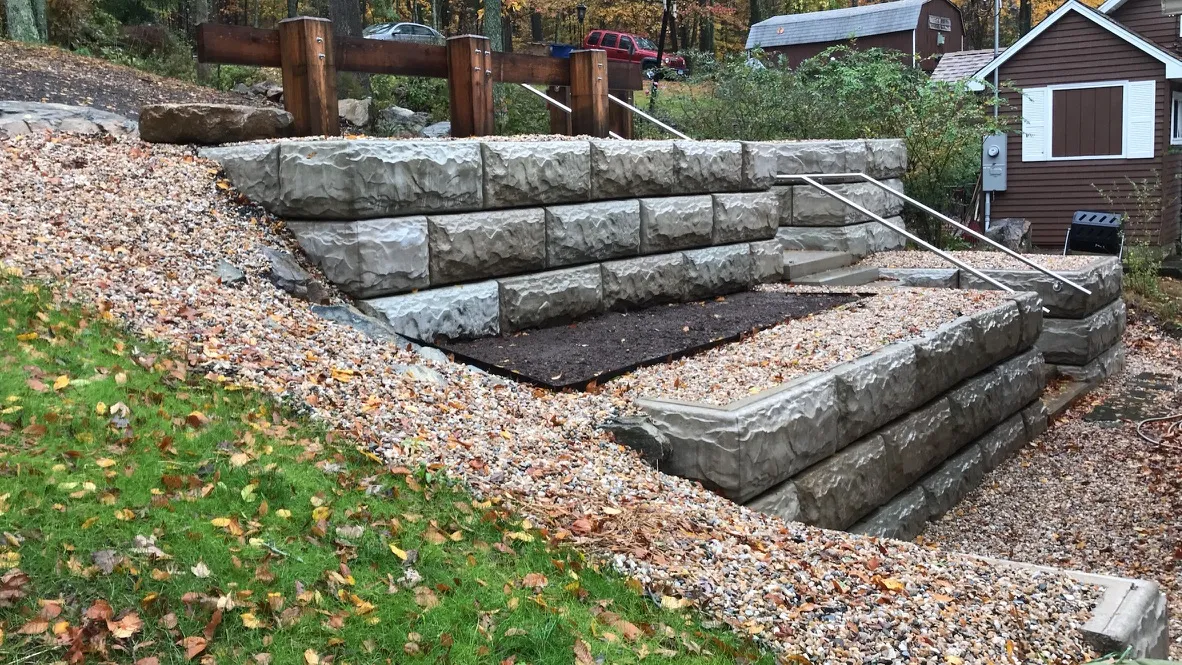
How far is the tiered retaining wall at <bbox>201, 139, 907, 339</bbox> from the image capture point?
5.84 m

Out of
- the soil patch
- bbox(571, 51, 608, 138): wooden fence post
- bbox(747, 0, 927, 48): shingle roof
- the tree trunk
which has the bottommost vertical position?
bbox(571, 51, 608, 138): wooden fence post

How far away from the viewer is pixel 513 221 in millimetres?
6543

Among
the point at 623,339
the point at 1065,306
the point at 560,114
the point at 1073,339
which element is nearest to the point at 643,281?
the point at 623,339

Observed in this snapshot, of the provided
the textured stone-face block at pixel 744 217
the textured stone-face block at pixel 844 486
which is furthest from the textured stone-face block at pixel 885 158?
the textured stone-face block at pixel 844 486

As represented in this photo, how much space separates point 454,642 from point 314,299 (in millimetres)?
3075

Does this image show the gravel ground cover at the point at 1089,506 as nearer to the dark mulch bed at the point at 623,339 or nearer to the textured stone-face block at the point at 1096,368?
the textured stone-face block at the point at 1096,368

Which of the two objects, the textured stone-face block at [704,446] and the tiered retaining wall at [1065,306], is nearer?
the textured stone-face block at [704,446]

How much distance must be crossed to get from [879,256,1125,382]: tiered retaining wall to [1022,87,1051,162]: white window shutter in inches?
451

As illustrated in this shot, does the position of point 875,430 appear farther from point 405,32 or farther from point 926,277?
point 405,32

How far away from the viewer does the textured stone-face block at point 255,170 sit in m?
6.03

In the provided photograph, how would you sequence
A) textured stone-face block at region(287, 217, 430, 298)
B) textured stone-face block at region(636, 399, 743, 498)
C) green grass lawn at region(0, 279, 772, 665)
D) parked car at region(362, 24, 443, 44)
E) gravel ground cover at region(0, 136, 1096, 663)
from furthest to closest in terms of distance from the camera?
1. parked car at region(362, 24, 443, 44)
2. textured stone-face block at region(287, 217, 430, 298)
3. textured stone-face block at region(636, 399, 743, 498)
4. gravel ground cover at region(0, 136, 1096, 663)
5. green grass lawn at region(0, 279, 772, 665)

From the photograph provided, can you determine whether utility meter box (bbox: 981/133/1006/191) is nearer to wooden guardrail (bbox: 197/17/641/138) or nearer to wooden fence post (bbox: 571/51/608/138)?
wooden guardrail (bbox: 197/17/641/138)

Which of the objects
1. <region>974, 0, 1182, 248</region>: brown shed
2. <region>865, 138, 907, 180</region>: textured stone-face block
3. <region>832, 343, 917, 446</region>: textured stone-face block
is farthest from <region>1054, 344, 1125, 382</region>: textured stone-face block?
<region>974, 0, 1182, 248</region>: brown shed

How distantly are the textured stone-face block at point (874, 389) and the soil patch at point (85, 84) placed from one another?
9.41 meters
